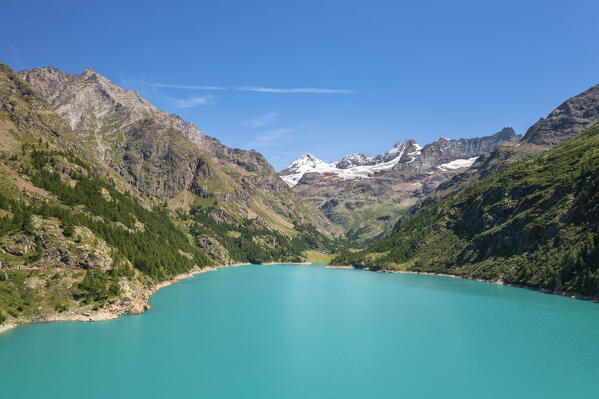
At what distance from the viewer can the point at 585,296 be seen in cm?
11062

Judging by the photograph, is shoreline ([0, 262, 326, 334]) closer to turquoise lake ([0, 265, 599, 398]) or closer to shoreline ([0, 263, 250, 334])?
shoreline ([0, 263, 250, 334])

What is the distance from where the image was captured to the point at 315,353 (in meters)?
65.5

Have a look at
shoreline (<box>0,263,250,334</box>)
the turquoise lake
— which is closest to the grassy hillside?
the turquoise lake

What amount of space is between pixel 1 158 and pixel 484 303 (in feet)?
612

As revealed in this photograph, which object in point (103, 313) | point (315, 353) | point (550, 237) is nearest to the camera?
point (315, 353)

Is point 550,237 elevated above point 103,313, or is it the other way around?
point 550,237

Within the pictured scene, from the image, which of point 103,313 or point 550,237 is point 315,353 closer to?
point 103,313

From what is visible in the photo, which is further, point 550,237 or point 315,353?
point 550,237

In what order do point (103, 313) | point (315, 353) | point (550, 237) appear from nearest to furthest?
point (315, 353), point (103, 313), point (550, 237)

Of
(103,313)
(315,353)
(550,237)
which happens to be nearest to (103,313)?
(103,313)

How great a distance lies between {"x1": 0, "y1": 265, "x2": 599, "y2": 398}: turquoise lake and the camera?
49.6m

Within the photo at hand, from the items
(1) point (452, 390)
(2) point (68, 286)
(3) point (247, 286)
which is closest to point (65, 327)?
(2) point (68, 286)

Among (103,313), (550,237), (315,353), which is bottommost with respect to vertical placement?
(315,353)

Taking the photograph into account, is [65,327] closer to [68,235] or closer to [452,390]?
[68,235]
